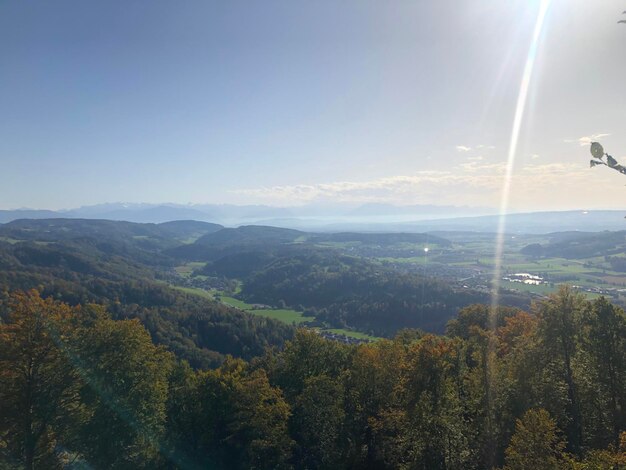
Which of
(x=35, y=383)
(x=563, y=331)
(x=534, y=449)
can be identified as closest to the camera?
(x=534, y=449)

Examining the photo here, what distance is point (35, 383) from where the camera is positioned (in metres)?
22.8

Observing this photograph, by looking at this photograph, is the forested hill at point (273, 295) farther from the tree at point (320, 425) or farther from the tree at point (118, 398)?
the tree at point (320, 425)

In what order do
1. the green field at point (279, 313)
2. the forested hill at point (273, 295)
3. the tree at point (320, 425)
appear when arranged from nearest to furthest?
the tree at point (320, 425), the forested hill at point (273, 295), the green field at point (279, 313)

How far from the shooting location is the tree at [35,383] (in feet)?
71.6

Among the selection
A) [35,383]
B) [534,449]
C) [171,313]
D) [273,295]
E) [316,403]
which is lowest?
[273,295]

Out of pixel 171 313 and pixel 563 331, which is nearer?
pixel 563 331

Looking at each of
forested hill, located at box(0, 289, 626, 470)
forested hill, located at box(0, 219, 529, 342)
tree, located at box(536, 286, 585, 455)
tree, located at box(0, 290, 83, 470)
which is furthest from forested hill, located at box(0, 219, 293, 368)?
tree, located at box(536, 286, 585, 455)

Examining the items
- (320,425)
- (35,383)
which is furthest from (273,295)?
(35,383)

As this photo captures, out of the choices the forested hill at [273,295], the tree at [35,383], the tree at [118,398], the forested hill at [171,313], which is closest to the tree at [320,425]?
the tree at [118,398]

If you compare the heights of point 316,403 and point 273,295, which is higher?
point 316,403

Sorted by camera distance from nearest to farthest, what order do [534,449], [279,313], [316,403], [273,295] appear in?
[534,449] → [316,403] → [279,313] → [273,295]

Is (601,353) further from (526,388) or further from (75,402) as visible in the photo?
(75,402)

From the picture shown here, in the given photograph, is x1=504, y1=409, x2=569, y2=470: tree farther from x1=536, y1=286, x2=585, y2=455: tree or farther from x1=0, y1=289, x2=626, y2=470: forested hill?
x1=536, y1=286, x2=585, y2=455: tree

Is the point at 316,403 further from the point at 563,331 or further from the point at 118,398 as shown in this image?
the point at 563,331
